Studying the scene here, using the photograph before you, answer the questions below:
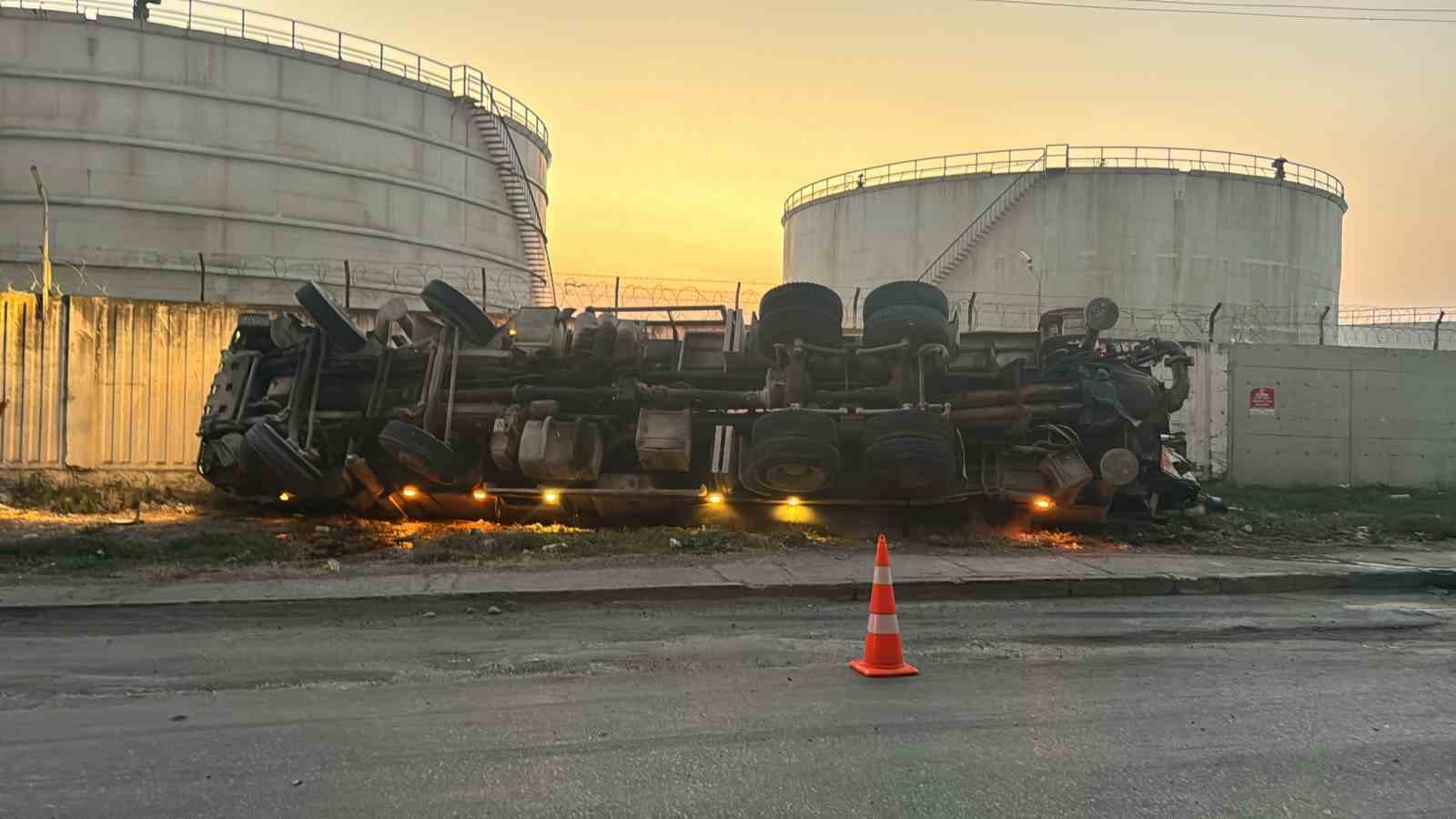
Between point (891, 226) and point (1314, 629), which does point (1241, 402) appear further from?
point (891, 226)

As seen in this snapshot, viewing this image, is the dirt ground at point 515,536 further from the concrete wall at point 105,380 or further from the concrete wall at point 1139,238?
the concrete wall at point 1139,238

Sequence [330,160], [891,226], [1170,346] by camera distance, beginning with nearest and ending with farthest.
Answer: [1170,346] < [330,160] < [891,226]

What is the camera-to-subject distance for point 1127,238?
26.5m

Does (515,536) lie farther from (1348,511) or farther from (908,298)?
(1348,511)

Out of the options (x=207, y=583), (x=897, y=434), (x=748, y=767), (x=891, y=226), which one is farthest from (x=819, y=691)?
(x=891, y=226)

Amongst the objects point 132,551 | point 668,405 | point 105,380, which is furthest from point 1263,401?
point 105,380

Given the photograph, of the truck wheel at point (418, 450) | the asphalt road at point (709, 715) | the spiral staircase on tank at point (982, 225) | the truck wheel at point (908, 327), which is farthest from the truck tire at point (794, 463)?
the spiral staircase on tank at point (982, 225)

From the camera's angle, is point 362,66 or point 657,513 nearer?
point 657,513

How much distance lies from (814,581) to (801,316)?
352 centimetres

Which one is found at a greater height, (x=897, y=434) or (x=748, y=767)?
(x=897, y=434)

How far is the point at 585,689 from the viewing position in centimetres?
516

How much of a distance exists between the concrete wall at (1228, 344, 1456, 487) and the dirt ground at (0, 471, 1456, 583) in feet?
8.32

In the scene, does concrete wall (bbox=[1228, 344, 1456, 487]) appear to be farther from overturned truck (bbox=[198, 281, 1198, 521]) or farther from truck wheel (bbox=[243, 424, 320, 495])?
truck wheel (bbox=[243, 424, 320, 495])

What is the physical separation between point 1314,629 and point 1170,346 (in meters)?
4.93
